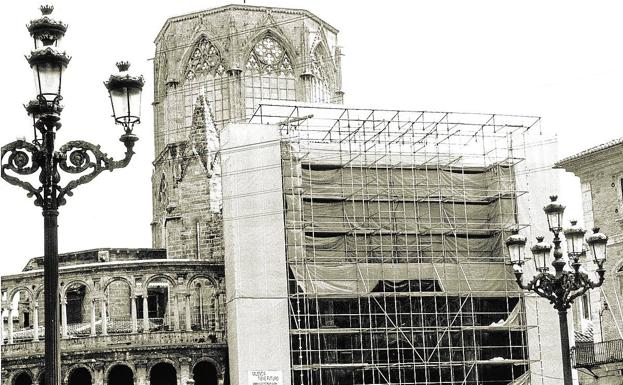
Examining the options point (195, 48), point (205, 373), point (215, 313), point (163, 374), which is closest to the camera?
point (163, 374)

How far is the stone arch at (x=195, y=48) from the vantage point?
57.1 m

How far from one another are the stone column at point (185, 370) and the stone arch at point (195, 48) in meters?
18.6

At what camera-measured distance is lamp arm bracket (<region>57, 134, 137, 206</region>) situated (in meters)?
12.3

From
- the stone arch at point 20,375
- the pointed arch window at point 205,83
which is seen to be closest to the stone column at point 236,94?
the pointed arch window at point 205,83

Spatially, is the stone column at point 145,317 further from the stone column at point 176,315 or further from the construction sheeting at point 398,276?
the construction sheeting at point 398,276

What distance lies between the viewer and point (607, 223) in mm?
39438

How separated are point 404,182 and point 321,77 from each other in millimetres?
15847

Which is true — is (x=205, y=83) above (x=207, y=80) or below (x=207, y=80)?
below

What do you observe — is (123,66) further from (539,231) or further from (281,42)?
(281,42)

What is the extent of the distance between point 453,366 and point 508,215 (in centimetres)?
621

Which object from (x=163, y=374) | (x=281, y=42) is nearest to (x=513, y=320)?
(x=163, y=374)

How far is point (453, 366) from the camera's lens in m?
43.0

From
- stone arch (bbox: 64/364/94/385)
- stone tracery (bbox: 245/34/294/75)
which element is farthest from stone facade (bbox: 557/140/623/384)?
stone tracery (bbox: 245/34/294/75)

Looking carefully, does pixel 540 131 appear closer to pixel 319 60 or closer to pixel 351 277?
pixel 351 277
